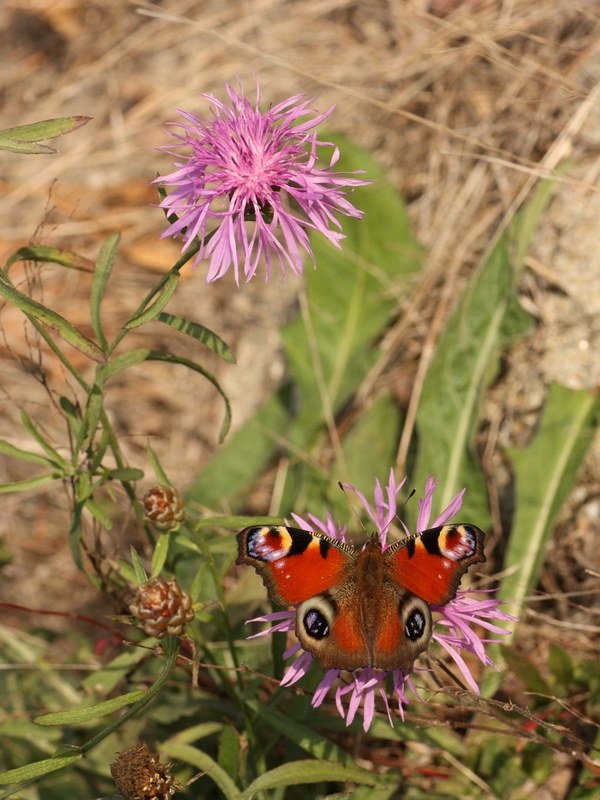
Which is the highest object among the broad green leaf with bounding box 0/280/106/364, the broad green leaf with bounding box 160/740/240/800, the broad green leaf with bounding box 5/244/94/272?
the broad green leaf with bounding box 5/244/94/272

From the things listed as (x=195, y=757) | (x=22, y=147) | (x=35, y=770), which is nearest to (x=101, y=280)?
(x=22, y=147)

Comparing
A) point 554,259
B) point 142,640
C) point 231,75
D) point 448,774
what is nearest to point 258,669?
point 142,640

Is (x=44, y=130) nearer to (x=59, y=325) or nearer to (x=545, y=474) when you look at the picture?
(x=59, y=325)

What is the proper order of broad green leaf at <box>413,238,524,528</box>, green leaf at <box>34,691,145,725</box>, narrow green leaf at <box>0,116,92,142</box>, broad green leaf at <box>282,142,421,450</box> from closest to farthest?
1. green leaf at <box>34,691,145,725</box>
2. narrow green leaf at <box>0,116,92,142</box>
3. broad green leaf at <box>413,238,524,528</box>
4. broad green leaf at <box>282,142,421,450</box>

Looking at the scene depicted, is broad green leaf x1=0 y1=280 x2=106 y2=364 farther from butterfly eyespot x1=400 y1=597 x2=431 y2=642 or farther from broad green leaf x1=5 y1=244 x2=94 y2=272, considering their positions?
butterfly eyespot x1=400 y1=597 x2=431 y2=642

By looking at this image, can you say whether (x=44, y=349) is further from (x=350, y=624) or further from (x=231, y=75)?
(x=350, y=624)

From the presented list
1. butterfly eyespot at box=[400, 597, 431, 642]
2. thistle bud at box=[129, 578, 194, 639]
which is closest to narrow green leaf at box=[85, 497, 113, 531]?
thistle bud at box=[129, 578, 194, 639]
